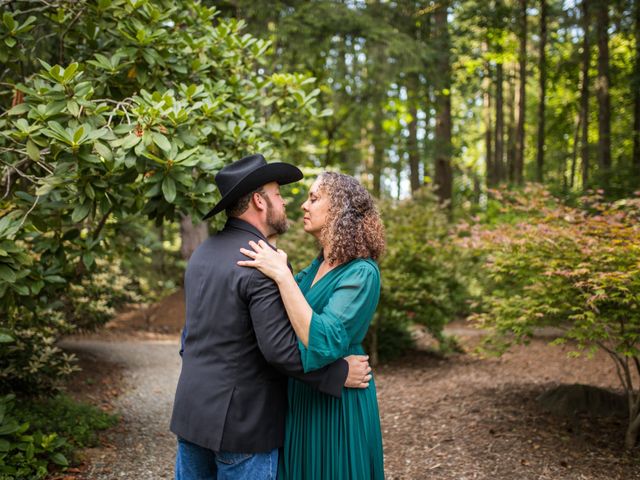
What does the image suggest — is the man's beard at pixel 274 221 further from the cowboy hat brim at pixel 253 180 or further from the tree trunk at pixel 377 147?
the tree trunk at pixel 377 147

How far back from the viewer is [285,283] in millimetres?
2143

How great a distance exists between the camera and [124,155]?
3.18 m

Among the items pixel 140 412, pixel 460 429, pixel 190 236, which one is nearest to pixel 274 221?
pixel 460 429

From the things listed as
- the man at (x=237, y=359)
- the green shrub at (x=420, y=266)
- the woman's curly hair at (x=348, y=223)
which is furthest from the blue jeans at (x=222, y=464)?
the green shrub at (x=420, y=266)

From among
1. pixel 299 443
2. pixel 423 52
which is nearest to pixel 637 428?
pixel 299 443

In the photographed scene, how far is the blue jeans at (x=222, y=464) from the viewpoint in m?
2.25

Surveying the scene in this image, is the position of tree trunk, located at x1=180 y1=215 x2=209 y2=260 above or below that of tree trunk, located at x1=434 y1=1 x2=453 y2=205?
below

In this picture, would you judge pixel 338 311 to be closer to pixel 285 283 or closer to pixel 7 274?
pixel 285 283

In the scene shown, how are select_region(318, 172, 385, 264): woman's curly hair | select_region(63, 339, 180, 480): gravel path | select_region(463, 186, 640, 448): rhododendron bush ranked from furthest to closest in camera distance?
1. select_region(63, 339, 180, 480): gravel path
2. select_region(463, 186, 640, 448): rhododendron bush
3. select_region(318, 172, 385, 264): woman's curly hair

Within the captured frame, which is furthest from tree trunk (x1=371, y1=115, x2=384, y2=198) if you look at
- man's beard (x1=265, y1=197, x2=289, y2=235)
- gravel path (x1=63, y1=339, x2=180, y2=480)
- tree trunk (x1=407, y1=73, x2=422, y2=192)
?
man's beard (x1=265, y1=197, x2=289, y2=235)

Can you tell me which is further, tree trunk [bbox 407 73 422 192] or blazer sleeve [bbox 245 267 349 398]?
A: tree trunk [bbox 407 73 422 192]

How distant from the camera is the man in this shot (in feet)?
7.11

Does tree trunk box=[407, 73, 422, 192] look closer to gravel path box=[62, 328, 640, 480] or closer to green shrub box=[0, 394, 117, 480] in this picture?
gravel path box=[62, 328, 640, 480]

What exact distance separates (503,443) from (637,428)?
1.07m
